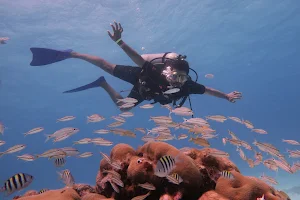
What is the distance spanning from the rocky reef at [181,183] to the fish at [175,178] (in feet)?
0.63

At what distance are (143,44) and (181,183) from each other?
3183 centimetres

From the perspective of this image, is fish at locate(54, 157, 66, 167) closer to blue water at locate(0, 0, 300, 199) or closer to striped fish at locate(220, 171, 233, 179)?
striped fish at locate(220, 171, 233, 179)

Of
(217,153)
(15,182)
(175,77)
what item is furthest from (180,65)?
(15,182)

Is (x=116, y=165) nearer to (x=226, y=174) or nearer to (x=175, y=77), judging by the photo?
(x=226, y=174)

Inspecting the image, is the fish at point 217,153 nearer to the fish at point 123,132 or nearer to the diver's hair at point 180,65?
the fish at point 123,132

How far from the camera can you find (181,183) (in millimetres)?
4328

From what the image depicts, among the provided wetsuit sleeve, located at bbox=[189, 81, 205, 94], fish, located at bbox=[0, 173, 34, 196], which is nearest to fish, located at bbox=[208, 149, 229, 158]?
fish, located at bbox=[0, 173, 34, 196]

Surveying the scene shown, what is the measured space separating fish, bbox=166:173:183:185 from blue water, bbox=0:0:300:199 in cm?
765

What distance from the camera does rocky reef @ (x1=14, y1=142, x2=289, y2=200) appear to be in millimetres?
4195

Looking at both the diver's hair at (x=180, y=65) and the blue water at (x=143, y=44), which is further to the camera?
the blue water at (x=143, y=44)

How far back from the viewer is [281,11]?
104 feet

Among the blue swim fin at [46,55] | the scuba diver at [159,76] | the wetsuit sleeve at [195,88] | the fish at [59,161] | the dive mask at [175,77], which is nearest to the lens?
the fish at [59,161]

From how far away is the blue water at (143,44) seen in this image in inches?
1073

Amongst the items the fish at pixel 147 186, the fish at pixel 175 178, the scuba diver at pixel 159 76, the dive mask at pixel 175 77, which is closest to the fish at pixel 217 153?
the fish at pixel 175 178
